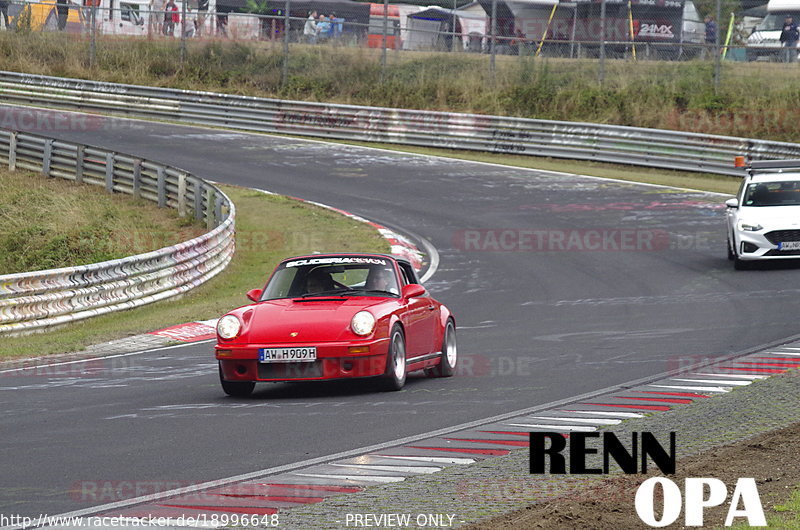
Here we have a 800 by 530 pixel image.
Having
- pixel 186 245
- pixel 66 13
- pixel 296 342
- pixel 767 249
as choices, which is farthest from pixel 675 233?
pixel 66 13

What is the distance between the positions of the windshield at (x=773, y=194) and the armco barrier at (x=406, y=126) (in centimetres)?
1035

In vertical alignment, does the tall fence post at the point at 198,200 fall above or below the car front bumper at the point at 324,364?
below

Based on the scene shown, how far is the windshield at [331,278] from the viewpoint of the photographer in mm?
11203

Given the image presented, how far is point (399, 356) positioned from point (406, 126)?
88.7ft

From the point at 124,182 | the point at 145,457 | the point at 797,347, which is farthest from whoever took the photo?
the point at 124,182

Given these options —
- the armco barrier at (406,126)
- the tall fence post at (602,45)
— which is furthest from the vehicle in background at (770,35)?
the armco barrier at (406,126)

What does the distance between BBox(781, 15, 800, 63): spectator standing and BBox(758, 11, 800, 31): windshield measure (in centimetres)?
14

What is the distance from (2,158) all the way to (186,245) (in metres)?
14.9

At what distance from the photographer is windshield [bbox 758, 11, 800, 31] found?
35.0 m

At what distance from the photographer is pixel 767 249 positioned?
20.0 meters

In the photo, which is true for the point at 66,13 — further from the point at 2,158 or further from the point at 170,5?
the point at 2,158
